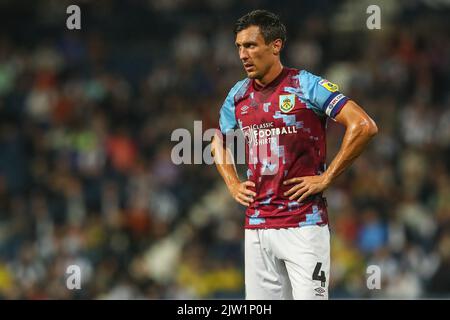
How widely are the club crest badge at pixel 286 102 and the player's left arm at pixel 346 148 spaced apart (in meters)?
0.33

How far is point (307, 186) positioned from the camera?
597 centimetres

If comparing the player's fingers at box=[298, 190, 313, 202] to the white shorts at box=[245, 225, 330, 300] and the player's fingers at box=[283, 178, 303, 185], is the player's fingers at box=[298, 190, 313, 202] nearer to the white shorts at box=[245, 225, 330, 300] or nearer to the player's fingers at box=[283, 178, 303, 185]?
the player's fingers at box=[283, 178, 303, 185]

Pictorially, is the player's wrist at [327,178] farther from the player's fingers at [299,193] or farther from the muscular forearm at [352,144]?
the player's fingers at [299,193]

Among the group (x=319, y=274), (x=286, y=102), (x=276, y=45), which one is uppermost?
(x=276, y=45)

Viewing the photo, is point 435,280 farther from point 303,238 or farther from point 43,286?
point 303,238

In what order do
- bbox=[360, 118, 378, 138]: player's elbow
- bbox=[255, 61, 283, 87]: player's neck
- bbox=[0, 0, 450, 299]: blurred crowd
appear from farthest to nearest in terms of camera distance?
bbox=[0, 0, 450, 299]: blurred crowd, bbox=[255, 61, 283, 87]: player's neck, bbox=[360, 118, 378, 138]: player's elbow

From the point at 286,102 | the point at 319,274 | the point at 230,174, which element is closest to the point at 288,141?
the point at 286,102

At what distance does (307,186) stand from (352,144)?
41 cm

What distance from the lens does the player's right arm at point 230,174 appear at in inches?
246

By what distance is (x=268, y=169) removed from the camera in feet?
20.1

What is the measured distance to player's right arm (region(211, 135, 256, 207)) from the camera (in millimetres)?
6246

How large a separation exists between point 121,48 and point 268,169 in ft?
32.7

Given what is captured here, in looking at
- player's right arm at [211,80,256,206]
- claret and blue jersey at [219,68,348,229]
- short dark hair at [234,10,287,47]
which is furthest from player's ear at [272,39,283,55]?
player's right arm at [211,80,256,206]

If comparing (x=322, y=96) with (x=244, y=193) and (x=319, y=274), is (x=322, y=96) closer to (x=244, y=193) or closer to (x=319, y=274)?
(x=244, y=193)
